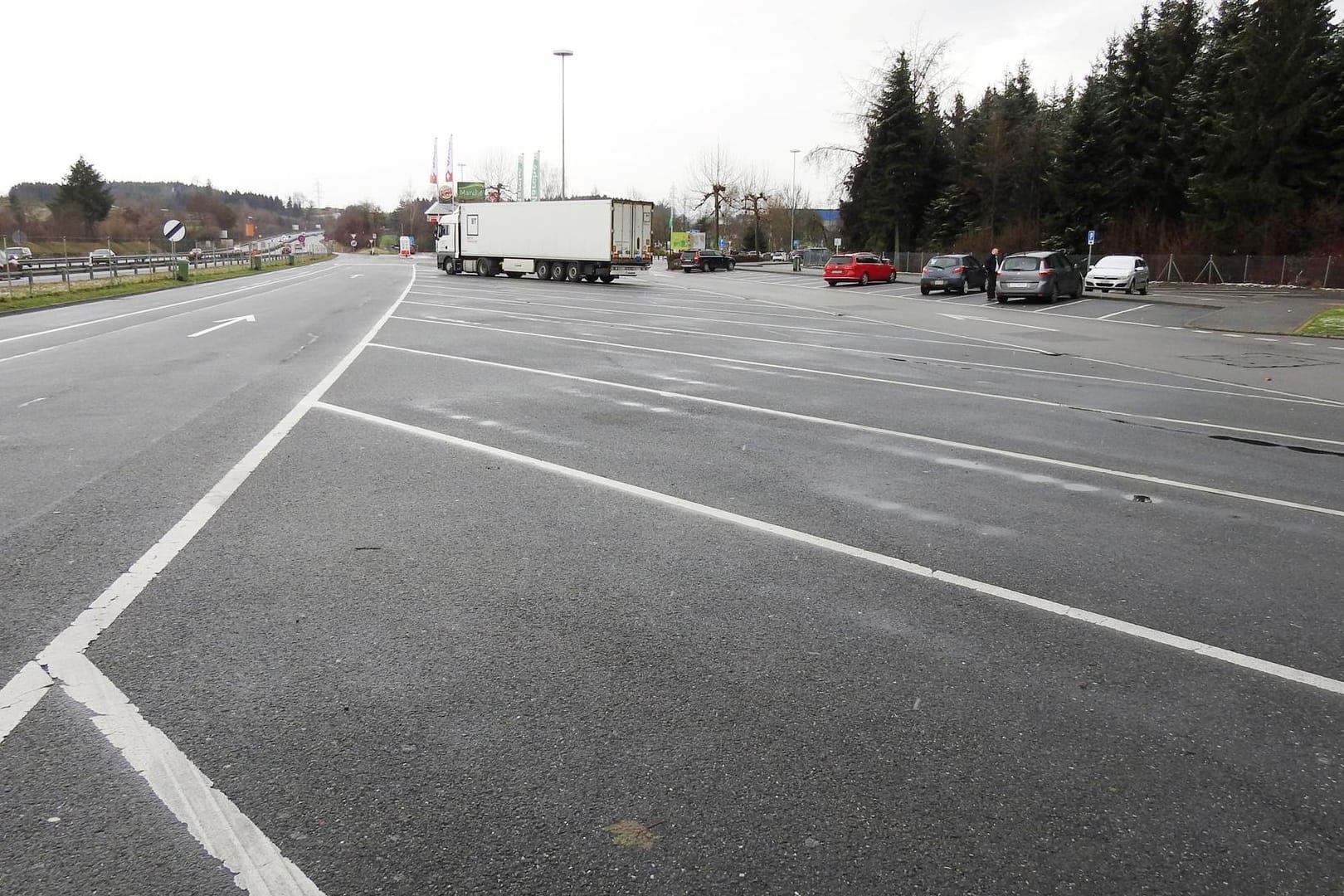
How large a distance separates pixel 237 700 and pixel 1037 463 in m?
6.66

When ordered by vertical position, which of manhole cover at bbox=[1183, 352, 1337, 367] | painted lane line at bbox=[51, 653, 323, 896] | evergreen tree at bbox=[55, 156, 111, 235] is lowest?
painted lane line at bbox=[51, 653, 323, 896]

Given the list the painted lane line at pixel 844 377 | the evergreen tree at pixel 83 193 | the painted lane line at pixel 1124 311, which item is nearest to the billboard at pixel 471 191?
the evergreen tree at pixel 83 193

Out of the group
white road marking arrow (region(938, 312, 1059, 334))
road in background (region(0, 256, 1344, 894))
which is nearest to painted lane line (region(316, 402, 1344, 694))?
road in background (region(0, 256, 1344, 894))

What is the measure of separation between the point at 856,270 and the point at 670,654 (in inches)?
1850

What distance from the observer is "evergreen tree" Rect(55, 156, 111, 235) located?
97.4 meters

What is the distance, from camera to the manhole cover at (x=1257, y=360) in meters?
17.4

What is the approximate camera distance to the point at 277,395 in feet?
35.7

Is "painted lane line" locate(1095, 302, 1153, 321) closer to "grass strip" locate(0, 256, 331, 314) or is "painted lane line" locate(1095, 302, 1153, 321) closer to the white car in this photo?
the white car

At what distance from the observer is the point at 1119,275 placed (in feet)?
128

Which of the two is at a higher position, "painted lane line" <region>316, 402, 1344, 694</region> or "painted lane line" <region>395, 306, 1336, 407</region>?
"painted lane line" <region>395, 306, 1336, 407</region>

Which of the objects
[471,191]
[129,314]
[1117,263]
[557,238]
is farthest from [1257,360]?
[471,191]

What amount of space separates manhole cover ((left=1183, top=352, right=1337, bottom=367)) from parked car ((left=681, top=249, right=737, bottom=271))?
51836 mm

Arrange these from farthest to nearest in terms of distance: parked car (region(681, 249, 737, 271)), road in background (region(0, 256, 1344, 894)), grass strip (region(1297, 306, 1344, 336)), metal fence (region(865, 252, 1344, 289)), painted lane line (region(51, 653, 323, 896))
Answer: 1. parked car (region(681, 249, 737, 271))
2. metal fence (region(865, 252, 1344, 289))
3. grass strip (region(1297, 306, 1344, 336))
4. road in background (region(0, 256, 1344, 894))
5. painted lane line (region(51, 653, 323, 896))

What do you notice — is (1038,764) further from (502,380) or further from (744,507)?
(502,380)
